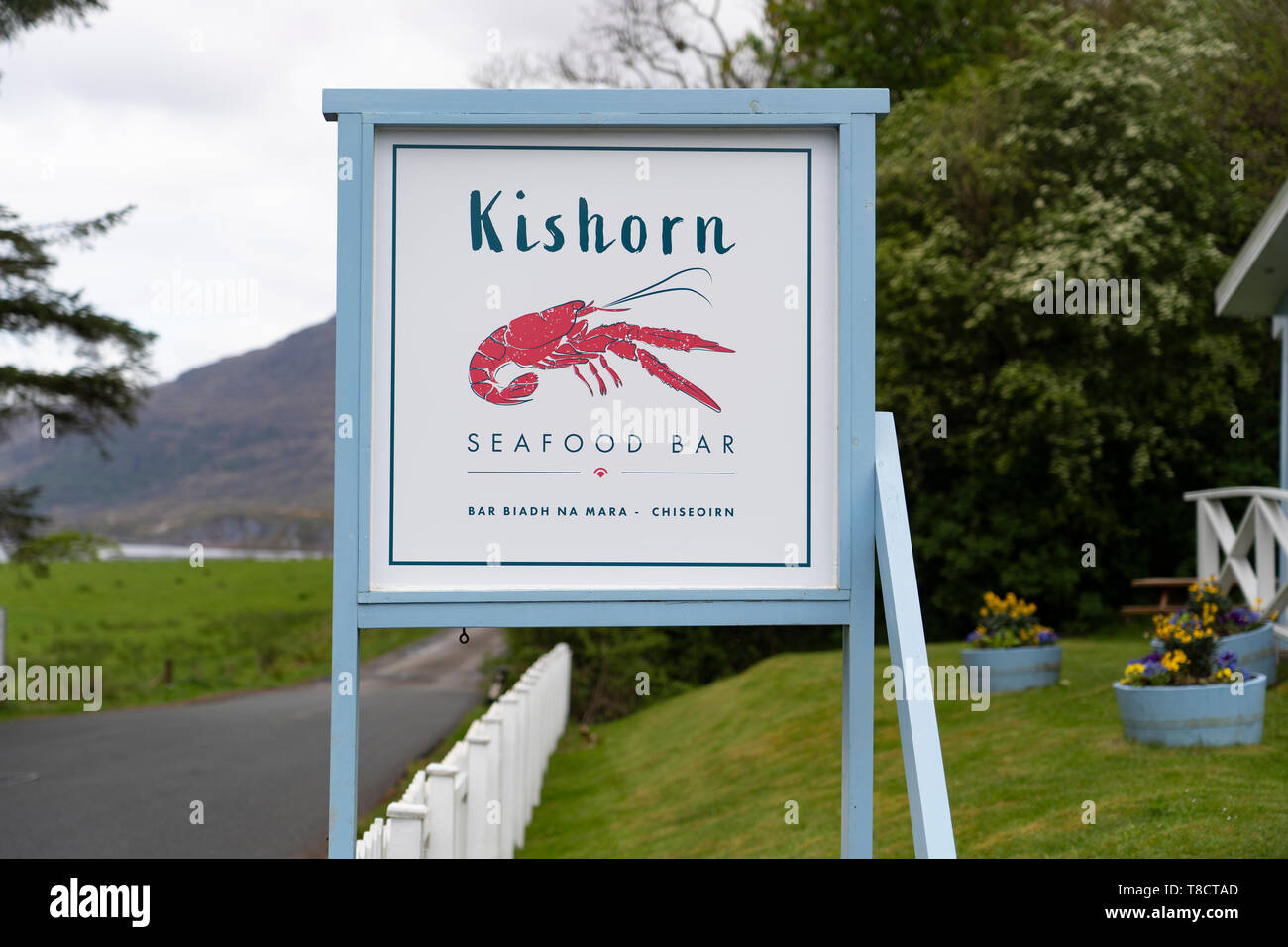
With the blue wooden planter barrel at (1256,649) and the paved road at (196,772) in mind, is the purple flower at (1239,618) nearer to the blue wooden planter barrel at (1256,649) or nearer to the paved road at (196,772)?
the blue wooden planter barrel at (1256,649)

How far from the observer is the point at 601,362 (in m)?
3.19

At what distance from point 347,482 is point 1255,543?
9.11m

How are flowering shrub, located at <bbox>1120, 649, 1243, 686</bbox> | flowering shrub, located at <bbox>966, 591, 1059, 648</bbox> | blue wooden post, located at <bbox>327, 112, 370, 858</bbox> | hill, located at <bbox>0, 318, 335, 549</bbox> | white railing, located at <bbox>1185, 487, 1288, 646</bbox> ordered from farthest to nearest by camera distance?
hill, located at <bbox>0, 318, 335, 549</bbox> < flowering shrub, located at <bbox>966, 591, 1059, 648</bbox> < white railing, located at <bbox>1185, 487, 1288, 646</bbox> < flowering shrub, located at <bbox>1120, 649, 1243, 686</bbox> < blue wooden post, located at <bbox>327, 112, 370, 858</bbox>

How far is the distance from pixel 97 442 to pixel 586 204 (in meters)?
20.1

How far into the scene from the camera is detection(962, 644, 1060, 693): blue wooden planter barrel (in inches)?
410

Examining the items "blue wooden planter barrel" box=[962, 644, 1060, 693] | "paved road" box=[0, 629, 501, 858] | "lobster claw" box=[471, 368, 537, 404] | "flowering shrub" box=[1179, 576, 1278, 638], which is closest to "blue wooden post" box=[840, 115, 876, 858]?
"lobster claw" box=[471, 368, 537, 404]

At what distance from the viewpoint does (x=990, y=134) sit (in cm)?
1898

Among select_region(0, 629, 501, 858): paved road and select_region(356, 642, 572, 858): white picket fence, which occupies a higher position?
select_region(356, 642, 572, 858): white picket fence

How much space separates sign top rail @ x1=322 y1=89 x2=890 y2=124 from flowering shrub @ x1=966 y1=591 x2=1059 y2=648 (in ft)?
26.6

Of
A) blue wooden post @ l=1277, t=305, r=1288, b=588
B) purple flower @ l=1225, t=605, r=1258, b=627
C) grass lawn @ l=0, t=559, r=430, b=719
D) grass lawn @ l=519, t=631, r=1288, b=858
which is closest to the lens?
grass lawn @ l=519, t=631, r=1288, b=858

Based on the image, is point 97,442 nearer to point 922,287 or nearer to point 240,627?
point 922,287

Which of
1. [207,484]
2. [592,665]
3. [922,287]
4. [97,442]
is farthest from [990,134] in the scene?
[207,484]

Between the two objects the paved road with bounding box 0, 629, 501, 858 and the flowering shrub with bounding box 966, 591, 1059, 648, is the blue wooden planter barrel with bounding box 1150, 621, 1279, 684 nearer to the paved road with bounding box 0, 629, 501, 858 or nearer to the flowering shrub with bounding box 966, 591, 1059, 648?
the flowering shrub with bounding box 966, 591, 1059, 648
